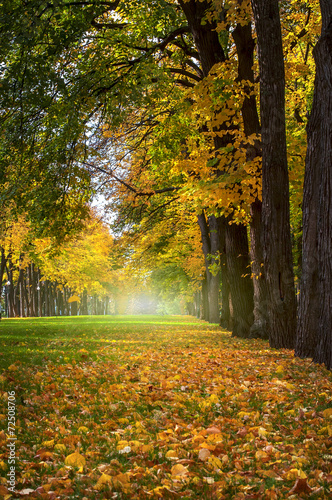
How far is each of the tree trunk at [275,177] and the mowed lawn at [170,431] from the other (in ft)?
6.43

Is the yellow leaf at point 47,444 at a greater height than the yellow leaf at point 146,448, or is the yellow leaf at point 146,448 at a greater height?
the yellow leaf at point 47,444

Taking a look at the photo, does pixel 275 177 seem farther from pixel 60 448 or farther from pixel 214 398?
pixel 60 448

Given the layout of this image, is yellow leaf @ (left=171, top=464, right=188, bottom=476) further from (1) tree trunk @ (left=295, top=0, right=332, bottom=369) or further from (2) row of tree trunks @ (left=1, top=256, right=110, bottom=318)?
(2) row of tree trunks @ (left=1, top=256, right=110, bottom=318)

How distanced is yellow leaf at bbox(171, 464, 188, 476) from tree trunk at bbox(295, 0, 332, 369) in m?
4.25

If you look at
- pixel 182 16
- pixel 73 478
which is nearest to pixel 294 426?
pixel 73 478

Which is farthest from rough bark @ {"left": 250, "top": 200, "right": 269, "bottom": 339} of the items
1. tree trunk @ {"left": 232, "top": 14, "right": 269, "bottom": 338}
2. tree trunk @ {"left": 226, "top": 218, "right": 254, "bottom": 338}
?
tree trunk @ {"left": 226, "top": 218, "right": 254, "bottom": 338}

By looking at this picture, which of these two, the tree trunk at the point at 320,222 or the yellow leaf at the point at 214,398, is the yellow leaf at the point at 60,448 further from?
the tree trunk at the point at 320,222

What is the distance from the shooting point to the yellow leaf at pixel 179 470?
329cm

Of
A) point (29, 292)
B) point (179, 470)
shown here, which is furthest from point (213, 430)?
point (29, 292)

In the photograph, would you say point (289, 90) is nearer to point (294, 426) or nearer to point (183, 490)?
point (294, 426)

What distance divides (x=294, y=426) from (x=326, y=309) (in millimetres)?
2902

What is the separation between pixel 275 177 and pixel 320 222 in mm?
2616

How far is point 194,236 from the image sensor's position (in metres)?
27.8

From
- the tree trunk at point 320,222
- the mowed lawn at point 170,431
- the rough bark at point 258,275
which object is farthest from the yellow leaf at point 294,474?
the rough bark at point 258,275
